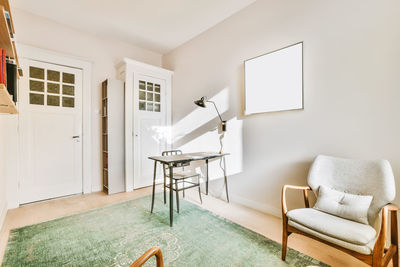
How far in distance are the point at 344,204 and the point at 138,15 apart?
3537 mm

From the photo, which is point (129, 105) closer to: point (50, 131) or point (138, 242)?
point (50, 131)

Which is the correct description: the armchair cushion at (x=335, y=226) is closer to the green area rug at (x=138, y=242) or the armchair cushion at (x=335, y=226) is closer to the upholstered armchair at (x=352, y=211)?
the upholstered armchair at (x=352, y=211)

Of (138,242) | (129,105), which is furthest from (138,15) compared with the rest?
(138,242)

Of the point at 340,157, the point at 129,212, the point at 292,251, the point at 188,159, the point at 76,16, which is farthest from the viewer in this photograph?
the point at 76,16

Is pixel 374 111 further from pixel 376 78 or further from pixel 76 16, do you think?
pixel 76 16

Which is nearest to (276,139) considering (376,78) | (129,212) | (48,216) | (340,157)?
(340,157)

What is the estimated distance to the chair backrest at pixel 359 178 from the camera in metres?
1.40

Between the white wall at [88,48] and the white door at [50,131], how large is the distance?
21 centimetres

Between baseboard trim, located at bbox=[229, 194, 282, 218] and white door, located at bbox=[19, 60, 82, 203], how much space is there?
8.83 feet

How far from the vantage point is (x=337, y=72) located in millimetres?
1883

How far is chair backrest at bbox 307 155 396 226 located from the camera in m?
1.40

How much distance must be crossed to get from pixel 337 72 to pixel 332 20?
1.80 ft

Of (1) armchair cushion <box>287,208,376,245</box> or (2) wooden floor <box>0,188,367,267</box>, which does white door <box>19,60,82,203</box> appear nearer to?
(2) wooden floor <box>0,188,367,267</box>

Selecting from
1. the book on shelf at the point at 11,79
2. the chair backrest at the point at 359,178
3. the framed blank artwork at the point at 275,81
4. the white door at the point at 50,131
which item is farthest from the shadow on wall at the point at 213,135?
the book on shelf at the point at 11,79
